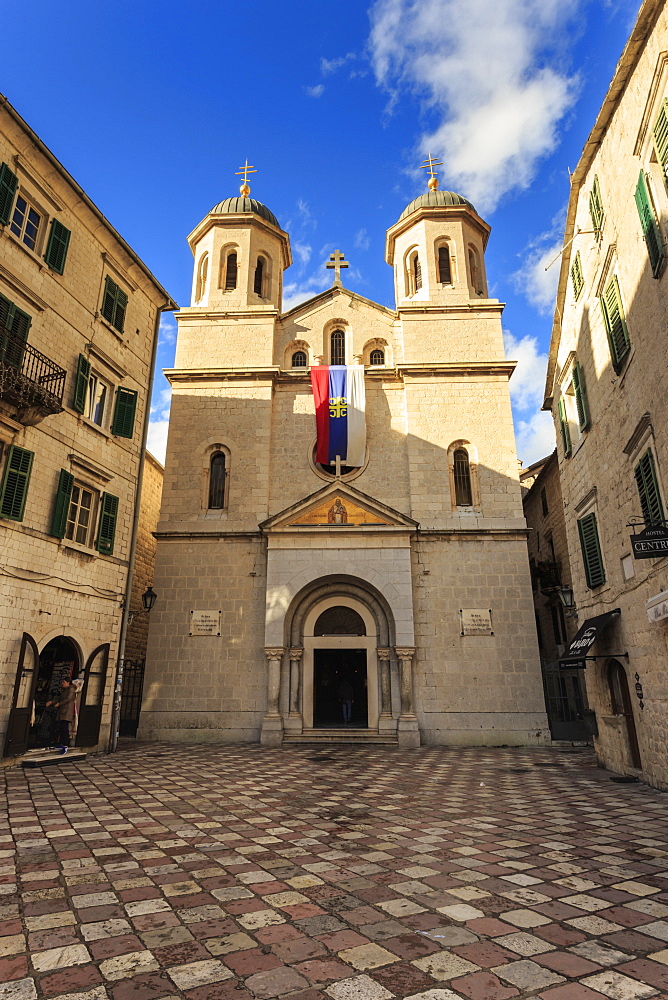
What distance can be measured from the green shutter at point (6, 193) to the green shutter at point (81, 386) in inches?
132

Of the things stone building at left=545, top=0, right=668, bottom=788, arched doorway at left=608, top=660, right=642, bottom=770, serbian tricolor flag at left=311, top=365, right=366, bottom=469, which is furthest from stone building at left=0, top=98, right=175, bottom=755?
arched doorway at left=608, top=660, right=642, bottom=770

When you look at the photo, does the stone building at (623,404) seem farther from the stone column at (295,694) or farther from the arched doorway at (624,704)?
the stone column at (295,694)

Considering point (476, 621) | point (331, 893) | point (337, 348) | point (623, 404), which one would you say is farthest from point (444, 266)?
point (331, 893)

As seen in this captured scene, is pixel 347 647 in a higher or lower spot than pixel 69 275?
lower

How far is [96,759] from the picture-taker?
13.2 meters

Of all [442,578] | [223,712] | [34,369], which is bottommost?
[223,712]

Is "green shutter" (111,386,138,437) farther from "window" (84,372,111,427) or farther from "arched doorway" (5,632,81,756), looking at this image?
"arched doorway" (5,632,81,756)

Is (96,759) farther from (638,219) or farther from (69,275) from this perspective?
(638,219)

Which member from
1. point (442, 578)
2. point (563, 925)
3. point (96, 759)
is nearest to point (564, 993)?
point (563, 925)

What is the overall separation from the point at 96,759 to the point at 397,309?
17540mm

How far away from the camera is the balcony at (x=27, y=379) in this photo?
Answer: 37.6 ft

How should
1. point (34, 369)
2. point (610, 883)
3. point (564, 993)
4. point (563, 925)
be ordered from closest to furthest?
point (564, 993) → point (563, 925) → point (610, 883) → point (34, 369)

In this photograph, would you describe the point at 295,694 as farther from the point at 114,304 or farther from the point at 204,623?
the point at 114,304

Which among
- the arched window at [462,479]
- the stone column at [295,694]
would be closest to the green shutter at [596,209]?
the arched window at [462,479]
